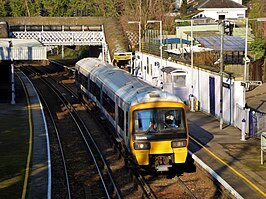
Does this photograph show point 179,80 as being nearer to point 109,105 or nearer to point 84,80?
point 84,80

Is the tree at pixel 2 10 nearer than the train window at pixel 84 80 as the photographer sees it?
No

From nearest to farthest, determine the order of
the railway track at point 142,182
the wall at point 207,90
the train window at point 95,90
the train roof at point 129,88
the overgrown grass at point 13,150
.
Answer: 1. the railway track at point 142,182
2. the overgrown grass at point 13,150
3. the train roof at point 129,88
4. the wall at point 207,90
5. the train window at point 95,90

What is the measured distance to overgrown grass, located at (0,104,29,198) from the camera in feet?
50.5

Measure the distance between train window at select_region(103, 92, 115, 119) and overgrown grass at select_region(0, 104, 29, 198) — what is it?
149 inches

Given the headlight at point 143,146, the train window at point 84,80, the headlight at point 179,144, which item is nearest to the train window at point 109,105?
the headlight at point 143,146

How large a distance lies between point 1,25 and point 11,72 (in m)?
16.6

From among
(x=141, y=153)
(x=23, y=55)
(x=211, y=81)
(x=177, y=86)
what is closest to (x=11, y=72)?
(x=23, y=55)

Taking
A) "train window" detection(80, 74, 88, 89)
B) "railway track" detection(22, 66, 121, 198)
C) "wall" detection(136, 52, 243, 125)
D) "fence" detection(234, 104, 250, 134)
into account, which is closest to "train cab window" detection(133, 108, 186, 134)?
"railway track" detection(22, 66, 121, 198)

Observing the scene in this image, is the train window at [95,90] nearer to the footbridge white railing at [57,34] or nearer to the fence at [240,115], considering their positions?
the fence at [240,115]

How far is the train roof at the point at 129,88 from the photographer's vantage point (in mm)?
15758

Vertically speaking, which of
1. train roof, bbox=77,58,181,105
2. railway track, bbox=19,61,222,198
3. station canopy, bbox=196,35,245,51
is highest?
station canopy, bbox=196,35,245,51

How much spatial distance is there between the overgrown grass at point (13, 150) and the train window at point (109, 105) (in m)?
3.78

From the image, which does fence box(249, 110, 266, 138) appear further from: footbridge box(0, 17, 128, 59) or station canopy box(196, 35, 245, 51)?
footbridge box(0, 17, 128, 59)

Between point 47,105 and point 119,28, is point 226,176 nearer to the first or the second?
point 47,105
